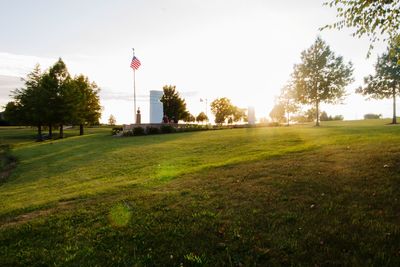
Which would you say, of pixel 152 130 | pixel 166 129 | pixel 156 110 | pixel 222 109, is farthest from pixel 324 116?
pixel 152 130

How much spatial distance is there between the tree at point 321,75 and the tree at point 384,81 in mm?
3848

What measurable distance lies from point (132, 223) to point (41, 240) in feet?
6.26

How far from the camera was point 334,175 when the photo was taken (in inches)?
330

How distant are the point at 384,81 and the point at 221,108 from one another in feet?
163

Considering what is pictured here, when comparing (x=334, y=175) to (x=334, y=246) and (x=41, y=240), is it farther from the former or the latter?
(x=41, y=240)

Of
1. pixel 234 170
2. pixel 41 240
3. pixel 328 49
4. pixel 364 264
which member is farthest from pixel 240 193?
pixel 328 49

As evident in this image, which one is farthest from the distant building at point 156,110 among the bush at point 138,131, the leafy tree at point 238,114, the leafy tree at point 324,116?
the leafy tree at point 324,116

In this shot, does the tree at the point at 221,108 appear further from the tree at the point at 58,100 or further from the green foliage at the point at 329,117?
the tree at the point at 58,100

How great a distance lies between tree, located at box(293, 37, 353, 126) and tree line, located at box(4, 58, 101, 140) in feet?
117

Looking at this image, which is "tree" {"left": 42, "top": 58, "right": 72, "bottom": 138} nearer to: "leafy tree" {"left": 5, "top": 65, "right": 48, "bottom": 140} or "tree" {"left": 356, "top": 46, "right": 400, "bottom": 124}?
"leafy tree" {"left": 5, "top": 65, "right": 48, "bottom": 140}

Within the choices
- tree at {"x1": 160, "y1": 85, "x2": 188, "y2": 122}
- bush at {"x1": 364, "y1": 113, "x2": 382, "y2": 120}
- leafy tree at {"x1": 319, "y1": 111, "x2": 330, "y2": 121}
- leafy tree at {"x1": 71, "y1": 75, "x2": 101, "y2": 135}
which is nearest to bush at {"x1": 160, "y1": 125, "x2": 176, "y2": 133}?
leafy tree at {"x1": 71, "y1": 75, "x2": 101, "y2": 135}

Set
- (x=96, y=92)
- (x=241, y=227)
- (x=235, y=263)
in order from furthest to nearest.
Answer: (x=96, y=92) → (x=241, y=227) → (x=235, y=263)

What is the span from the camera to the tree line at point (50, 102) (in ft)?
144

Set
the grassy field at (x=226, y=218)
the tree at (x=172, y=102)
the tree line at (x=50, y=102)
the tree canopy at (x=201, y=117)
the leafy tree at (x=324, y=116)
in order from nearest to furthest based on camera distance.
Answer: the grassy field at (x=226, y=218), the tree line at (x=50, y=102), the tree at (x=172, y=102), the leafy tree at (x=324, y=116), the tree canopy at (x=201, y=117)
